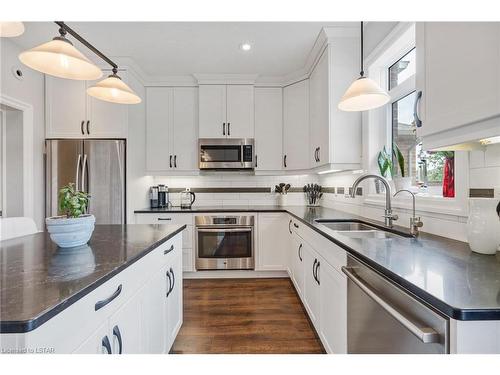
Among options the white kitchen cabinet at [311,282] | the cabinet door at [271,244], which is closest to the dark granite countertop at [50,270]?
the white kitchen cabinet at [311,282]

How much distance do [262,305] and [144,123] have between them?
269 centimetres

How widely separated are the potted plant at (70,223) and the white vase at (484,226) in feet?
5.86

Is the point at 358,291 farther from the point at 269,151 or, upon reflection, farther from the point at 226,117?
the point at 226,117

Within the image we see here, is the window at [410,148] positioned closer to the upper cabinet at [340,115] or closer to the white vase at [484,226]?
the upper cabinet at [340,115]

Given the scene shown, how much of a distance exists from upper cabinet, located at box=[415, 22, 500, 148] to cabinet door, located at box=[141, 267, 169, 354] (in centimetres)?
154

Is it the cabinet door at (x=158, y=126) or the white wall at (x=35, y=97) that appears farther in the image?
the cabinet door at (x=158, y=126)

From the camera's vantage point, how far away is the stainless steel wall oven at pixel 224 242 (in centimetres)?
328

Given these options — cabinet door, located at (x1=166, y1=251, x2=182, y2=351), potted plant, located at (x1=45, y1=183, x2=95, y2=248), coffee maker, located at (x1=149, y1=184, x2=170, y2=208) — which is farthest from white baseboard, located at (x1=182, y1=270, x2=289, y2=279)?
potted plant, located at (x1=45, y1=183, x2=95, y2=248)

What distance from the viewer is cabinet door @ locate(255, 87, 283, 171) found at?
3.60m

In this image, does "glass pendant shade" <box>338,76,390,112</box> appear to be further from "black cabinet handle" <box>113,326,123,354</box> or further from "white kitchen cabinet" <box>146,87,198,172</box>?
"white kitchen cabinet" <box>146,87,198,172</box>

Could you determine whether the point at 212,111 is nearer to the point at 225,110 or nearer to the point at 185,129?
the point at 225,110

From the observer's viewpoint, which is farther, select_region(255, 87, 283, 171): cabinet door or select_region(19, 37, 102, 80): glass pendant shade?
select_region(255, 87, 283, 171): cabinet door

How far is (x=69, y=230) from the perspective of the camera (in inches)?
48.9
